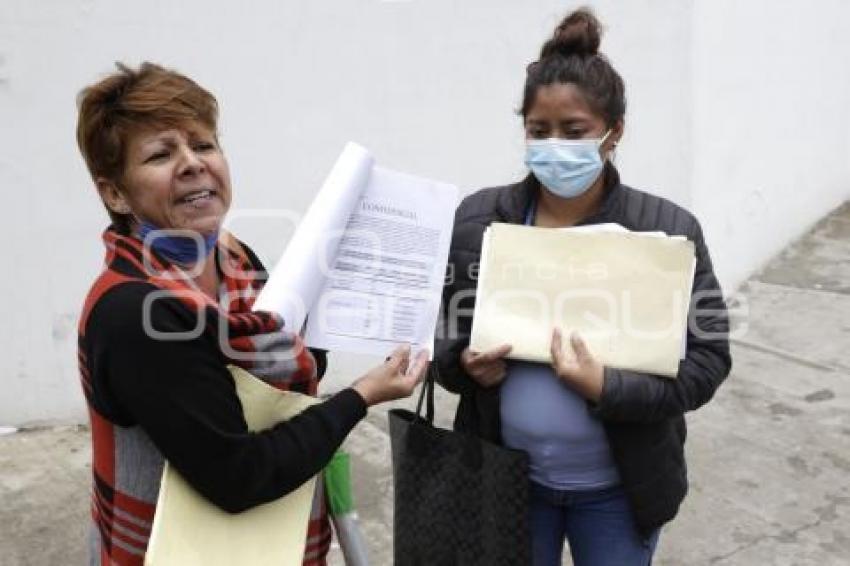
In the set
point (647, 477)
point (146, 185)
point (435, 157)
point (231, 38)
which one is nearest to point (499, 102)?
point (435, 157)

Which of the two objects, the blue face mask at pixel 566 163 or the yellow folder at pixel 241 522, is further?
the blue face mask at pixel 566 163

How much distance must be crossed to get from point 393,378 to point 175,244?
477mm

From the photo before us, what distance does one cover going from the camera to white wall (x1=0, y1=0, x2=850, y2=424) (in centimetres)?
364

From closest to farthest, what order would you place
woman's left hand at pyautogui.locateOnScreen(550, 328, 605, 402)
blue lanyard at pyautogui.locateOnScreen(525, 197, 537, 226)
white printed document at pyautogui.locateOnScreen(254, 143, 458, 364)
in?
white printed document at pyautogui.locateOnScreen(254, 143, 458, 364) < woman's left hand at pyautogui.locateOnScreen(550, 328, 605, 402) < blue lanyard at pyautogui.locateOnScreen(525, 197, 537, 226)

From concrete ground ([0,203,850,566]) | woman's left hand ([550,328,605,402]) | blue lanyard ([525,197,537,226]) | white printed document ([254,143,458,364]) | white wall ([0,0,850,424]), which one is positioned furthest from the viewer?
white wall ([0,0,850,424])

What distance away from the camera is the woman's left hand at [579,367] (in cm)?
176

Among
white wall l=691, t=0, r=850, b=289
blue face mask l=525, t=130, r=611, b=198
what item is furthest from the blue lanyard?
white wall l=691, t=0, r=850, b=289

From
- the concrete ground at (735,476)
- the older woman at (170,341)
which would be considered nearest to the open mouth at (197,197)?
the older woman at (170,341)

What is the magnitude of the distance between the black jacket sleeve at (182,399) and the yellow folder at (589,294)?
598 millimetres

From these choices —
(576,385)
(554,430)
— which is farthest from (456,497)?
(576,385)

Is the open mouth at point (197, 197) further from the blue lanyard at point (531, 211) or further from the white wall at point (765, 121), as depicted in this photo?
the white wall at point (765, 121)

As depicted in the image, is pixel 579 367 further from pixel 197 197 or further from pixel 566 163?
pixel 197 197

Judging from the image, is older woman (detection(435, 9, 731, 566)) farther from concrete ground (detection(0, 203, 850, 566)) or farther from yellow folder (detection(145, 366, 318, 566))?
concrete ground (detection(0, 203, 850, 566))

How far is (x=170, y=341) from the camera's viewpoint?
1.32 meters
